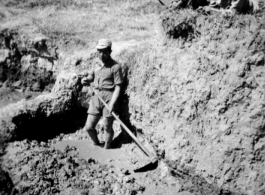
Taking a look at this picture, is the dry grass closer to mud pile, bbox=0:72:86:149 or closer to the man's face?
mud pile, bbox=0:72:86:149

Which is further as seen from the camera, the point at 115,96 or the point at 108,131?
the point at 108,131

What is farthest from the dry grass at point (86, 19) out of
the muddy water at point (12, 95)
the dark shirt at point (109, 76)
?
the dark shirt at point (109, 76)

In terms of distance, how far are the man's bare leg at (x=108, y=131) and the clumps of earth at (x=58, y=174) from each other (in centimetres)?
48

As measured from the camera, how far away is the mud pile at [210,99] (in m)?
3.51

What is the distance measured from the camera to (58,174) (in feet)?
13.9

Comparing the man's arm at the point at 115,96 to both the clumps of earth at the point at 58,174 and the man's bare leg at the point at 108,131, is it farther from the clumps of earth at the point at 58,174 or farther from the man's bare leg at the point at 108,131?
the clumps of earth at the point at 58,174

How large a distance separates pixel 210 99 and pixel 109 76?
187 centimetres

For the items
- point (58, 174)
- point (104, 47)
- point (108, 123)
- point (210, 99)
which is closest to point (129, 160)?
point (108, 123)

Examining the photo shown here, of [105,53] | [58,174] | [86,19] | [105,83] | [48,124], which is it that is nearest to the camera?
[58,174]

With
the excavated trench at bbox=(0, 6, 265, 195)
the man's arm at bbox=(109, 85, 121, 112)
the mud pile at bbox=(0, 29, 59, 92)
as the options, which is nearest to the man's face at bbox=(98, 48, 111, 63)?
the man's arm at bbox=(109, 85, 121, 112)

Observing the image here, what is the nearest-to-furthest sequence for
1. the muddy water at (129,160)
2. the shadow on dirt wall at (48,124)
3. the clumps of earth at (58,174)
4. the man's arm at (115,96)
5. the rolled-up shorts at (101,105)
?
the clumps of earth at (58,174) → the muddy water at (129,160) → the man's arm at (115,96) → the rolled-up shorts at (101,105) → the shadow on dirt wall at (48,124)

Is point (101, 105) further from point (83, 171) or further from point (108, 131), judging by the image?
point (83, 171)

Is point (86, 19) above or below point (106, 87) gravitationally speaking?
above

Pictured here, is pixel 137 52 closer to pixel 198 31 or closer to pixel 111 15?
pixel 198 31
